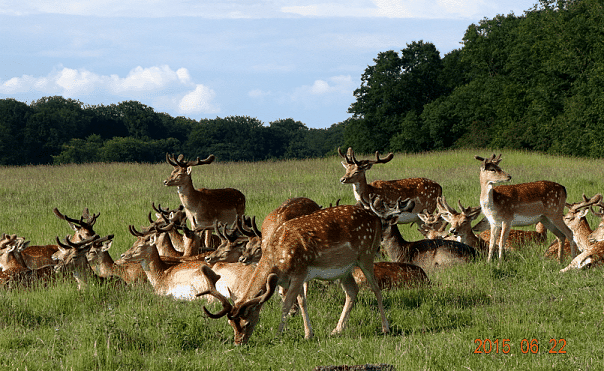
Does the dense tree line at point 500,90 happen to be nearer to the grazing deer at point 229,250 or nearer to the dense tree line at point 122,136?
the dense tree line at point 122,136

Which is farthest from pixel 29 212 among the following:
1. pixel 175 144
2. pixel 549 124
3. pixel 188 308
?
pixel 175 144

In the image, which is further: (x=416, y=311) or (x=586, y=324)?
(x=416, y=311)

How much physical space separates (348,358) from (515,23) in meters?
51.6

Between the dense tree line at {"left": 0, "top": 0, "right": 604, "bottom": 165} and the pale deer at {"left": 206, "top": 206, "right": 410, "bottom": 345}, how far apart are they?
105 ft

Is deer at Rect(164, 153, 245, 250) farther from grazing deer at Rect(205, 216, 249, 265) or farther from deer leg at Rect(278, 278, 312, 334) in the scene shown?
deer leg at Rect(278, 278, 312, 334)

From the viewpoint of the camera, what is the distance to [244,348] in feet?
15.7

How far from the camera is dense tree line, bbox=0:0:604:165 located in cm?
3931

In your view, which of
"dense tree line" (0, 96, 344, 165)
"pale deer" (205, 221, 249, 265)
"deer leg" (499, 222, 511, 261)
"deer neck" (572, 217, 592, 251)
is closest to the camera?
"pale deer" (205, 221, 249, 265)

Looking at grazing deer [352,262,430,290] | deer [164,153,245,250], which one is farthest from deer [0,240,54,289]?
grazing deer [352,262,430,290]

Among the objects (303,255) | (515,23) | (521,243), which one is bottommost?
(521,243)

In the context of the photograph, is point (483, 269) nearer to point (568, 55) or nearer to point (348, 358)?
point (348, 358)

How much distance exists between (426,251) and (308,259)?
3.72 meters

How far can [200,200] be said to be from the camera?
33.8 ft

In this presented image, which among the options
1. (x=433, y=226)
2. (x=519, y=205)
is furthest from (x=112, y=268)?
(x=519, y=205)
